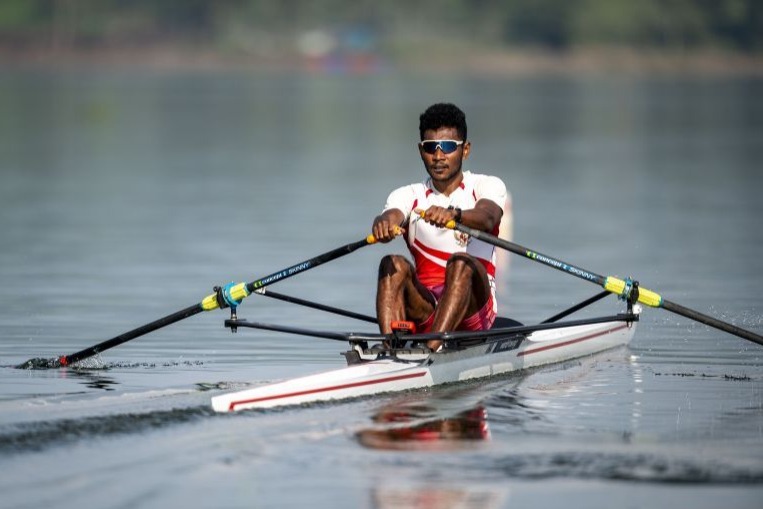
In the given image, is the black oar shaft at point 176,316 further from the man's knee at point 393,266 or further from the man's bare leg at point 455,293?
the man's bare leg at point 455,293

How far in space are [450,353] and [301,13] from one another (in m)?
143

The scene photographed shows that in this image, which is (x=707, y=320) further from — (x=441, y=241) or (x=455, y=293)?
(x=441, y=241)

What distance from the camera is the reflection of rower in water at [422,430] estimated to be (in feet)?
30.5

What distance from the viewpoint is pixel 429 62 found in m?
132

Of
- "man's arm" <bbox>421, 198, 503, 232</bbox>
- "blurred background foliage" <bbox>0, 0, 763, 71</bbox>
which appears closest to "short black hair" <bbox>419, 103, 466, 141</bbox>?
"man's arm" <bbox>421, 198, 503, 232</bbox>

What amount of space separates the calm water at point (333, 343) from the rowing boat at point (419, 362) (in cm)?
15

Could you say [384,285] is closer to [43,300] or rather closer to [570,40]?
[43,300]

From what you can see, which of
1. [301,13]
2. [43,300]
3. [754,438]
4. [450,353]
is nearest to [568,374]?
[450,353]

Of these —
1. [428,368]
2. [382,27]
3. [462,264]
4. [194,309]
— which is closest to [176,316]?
[194,309]

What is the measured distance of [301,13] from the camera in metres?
152

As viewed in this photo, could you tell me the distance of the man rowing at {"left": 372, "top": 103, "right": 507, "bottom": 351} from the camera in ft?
36.3

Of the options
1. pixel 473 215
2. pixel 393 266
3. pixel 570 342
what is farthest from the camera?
pixel 570 342

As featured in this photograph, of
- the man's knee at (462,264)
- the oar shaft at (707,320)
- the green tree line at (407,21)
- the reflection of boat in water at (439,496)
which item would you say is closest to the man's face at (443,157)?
the man's knee at (462,264)

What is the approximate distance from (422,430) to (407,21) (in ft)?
473
